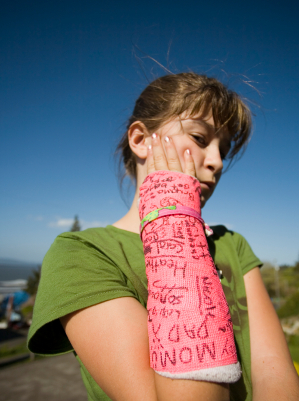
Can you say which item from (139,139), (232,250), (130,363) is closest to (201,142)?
(139,139)

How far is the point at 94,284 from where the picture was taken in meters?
0.86

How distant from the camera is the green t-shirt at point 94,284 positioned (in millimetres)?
841

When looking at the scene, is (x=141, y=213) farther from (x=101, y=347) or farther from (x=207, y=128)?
(x=207, y=128)

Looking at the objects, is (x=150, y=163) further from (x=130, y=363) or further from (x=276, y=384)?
(x=276, y=384)

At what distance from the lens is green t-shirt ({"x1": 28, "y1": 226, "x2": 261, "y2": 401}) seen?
84cm

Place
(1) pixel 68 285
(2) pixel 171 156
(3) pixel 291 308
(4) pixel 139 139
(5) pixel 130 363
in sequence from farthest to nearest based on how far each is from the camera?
(3) pixel 291 308 → (4) pixel 139 139 → (2) pixel 171 156 → (1) pixel 68 285 → (5) pixel 130 363

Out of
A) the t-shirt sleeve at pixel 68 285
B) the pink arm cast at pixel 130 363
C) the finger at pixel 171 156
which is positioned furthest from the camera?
the finger at pixel 171 156

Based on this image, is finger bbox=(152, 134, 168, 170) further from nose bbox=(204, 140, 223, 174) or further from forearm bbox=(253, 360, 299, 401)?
forearm bbox=(253, 360, 299, 401)

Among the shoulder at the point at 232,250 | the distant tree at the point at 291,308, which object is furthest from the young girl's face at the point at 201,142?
the distant tree at the point at 291,308

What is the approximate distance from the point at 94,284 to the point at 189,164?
0.65 m

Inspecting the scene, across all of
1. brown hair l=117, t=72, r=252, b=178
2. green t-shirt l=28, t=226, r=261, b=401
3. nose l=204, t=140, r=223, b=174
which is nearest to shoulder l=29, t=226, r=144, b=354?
green t-shirt l=28, t=226, r=261, b=401

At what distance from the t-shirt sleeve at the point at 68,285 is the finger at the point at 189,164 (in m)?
0.48

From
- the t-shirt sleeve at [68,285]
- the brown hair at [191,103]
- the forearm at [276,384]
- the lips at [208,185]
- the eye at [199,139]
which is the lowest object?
the forearm at [276,384]

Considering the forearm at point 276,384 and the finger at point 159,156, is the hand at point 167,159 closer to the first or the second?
the finger at point 159,156
